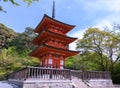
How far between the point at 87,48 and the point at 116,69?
6.41m

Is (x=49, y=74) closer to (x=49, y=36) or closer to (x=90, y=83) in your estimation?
(x=90, y=83)

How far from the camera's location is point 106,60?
24250 mm

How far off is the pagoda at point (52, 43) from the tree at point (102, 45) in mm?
3738

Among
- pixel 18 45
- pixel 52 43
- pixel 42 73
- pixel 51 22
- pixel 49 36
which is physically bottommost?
pixel 42 73

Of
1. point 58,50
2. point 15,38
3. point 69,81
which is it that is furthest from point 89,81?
point 15,38

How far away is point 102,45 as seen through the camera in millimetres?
23688

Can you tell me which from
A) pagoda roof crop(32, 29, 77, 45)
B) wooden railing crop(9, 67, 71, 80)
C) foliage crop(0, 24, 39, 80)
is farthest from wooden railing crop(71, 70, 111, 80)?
foliage crop(0, 24, 39, 80)

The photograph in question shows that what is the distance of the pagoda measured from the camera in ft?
62.2

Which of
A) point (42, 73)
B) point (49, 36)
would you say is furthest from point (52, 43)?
point (42, 73)

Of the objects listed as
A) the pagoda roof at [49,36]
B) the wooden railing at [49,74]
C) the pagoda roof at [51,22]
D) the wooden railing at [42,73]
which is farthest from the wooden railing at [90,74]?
the pagoda roof at [51,22]

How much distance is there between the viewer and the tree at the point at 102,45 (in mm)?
23328

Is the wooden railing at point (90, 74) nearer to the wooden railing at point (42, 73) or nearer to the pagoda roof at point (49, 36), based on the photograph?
the wooden railing at point (42, 73)

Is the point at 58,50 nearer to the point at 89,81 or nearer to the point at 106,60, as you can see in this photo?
the point at 89,81

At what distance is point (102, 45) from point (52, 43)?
9.10m
